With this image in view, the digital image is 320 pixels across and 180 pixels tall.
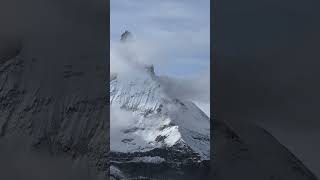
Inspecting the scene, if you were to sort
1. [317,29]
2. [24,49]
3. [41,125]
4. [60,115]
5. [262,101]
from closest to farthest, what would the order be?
[317,29], [262,101], [24,49], [41,125], [60,115]

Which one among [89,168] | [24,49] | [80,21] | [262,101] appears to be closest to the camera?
[262,101]

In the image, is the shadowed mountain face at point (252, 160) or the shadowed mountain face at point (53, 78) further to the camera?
the shadowed mountain face at point (252, 160)

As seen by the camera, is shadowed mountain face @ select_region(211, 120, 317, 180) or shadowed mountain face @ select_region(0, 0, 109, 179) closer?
shadowed mountain face @ select_region(0, 0, 109, 179)

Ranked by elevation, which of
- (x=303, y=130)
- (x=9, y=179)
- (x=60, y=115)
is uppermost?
(x=60, y=115)

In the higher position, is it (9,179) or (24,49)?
(24,49)

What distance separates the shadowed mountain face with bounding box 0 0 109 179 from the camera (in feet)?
304

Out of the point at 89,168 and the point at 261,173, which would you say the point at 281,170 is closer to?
the point at 261,173

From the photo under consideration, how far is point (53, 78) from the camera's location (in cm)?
13738

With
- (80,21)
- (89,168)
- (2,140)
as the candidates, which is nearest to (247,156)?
(89,168)

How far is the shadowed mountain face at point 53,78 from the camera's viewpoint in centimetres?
9275

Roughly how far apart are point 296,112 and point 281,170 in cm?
9914

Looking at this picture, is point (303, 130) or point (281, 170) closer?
point (303, 130)

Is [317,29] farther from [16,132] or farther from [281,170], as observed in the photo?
[16,132]

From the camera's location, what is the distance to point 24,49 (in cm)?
12975
